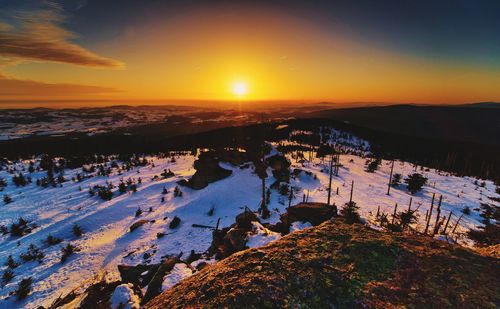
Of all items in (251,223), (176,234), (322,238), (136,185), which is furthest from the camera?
(136,185)

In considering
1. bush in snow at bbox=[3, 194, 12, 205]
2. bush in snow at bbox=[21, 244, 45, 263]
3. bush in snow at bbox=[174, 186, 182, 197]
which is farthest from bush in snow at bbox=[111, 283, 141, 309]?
bush in snow at bbox=[3, 194, 12, 205]

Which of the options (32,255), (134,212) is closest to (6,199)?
(32,255)

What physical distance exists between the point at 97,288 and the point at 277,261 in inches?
340

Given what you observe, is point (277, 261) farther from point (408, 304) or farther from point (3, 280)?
point (3, 280)

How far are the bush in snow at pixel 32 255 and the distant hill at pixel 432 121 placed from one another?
425 feet

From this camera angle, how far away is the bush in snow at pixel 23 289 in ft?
32.3

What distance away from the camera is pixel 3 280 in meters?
11.1

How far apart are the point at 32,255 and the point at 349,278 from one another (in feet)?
59.5

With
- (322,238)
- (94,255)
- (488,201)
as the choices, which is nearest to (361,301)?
(322,238)

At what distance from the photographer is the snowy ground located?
11.8 metres

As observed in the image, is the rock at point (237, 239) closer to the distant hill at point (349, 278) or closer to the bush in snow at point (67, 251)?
the distant hill at point (349, 278)

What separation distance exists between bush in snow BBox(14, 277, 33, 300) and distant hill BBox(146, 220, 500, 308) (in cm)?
1241

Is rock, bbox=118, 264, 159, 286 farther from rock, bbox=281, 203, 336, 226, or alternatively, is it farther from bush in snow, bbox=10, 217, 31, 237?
bush in snow, bbox=10, 217, 31, 237

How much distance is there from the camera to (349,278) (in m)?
2.28
